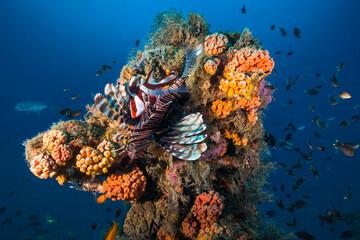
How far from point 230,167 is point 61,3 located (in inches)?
4501

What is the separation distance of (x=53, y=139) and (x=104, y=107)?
47.9 inches

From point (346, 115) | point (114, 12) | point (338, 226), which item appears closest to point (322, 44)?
point (346, 115)

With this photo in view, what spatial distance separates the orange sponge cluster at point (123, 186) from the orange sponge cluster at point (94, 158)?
34 centimetres

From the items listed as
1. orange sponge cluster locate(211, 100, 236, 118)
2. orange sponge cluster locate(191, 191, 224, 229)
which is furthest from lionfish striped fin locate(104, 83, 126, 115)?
orange sponge cluster locate(191, 191, 224, 229)

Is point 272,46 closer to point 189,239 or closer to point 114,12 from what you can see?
point 114,12

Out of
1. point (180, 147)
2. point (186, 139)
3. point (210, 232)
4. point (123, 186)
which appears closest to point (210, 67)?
point (186, 139)

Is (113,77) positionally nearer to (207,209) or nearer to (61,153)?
(61,153)

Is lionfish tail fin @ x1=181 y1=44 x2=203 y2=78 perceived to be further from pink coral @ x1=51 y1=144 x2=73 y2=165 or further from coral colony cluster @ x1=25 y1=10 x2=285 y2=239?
pink coral @ x1=51 y1=144 x2=73 y2=165

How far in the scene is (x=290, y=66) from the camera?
7056 centimetres

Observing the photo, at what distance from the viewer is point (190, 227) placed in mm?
3246

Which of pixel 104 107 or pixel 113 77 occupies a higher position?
pixel 113 77

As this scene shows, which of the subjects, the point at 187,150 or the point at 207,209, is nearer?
the point at 187,150

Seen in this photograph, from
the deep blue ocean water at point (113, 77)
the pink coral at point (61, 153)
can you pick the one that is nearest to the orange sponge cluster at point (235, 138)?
the pink coral at point (61, 153)

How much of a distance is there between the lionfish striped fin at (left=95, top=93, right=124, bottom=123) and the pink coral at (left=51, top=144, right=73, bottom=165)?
3.48 ft
